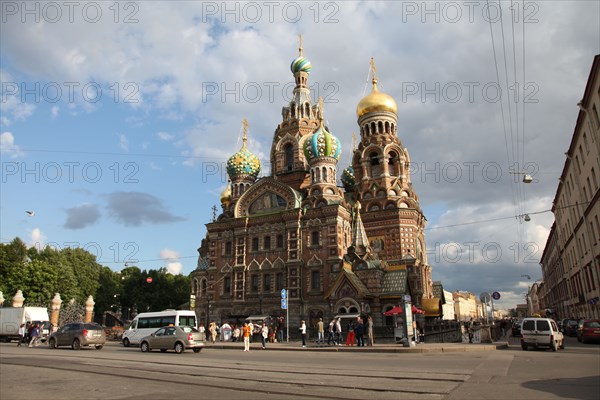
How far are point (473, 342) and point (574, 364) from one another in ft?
39.1

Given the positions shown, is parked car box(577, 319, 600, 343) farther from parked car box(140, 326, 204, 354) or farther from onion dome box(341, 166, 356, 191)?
onion dome box(341, 166, 356, 191)

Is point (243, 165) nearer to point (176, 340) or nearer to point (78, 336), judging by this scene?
point (78, 336)

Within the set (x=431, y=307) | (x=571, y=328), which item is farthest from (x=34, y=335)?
(x=571, y=328)

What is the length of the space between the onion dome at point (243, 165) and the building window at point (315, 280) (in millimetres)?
14345

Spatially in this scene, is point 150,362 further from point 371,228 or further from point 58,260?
point 58,260

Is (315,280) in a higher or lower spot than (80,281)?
lower

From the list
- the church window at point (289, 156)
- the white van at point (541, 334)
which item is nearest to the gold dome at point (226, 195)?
the church window at point (289, 156)

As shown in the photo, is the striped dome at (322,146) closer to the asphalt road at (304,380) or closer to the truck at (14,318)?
the truck at (14,318)

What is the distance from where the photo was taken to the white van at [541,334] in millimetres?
20250

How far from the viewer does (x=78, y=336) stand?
23.6 m

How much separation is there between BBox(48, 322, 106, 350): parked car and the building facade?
30.4m

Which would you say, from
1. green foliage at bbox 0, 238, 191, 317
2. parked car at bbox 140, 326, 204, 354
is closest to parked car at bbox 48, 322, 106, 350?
parked car at bbox 140, 326, 204, 354

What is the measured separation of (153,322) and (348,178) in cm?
3377

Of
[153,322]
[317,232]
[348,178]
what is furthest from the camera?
[348,178]
